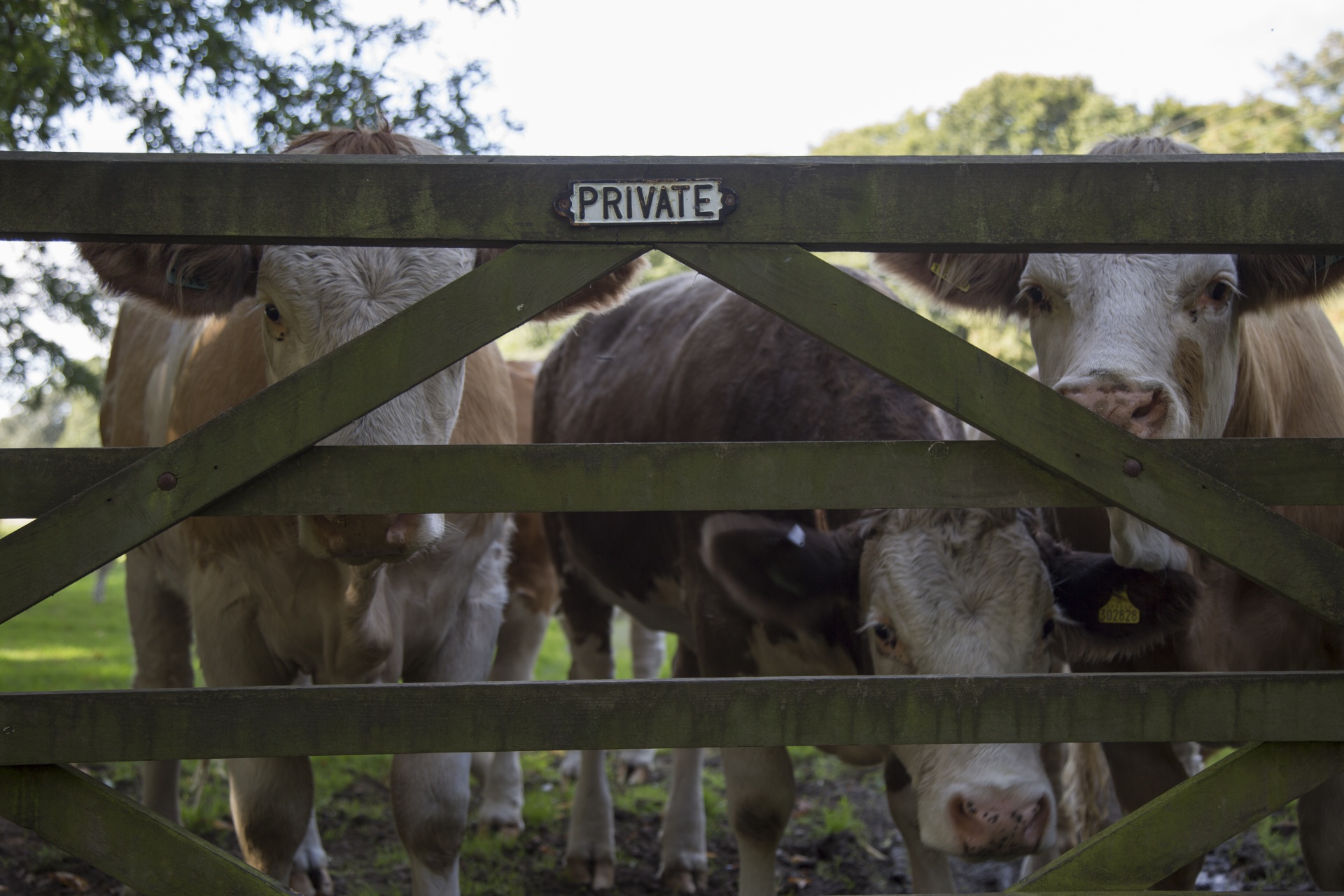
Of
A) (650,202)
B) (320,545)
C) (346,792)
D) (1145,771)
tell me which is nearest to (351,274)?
(320,545)

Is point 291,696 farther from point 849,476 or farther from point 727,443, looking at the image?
point 849,476

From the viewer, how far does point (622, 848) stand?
209 inches

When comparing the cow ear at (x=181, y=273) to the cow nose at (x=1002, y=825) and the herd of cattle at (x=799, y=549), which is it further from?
the cow nose at (x=1002, y=825)

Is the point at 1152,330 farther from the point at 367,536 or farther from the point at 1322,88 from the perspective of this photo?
the point at 1322,88

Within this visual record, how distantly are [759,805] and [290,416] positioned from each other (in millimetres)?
2525

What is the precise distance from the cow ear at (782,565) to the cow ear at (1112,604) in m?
0.59

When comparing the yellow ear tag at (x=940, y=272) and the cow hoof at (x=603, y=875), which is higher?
the yellow ear tag at (x=940, y=272)

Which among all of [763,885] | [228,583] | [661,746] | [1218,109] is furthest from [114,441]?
[1218,109]

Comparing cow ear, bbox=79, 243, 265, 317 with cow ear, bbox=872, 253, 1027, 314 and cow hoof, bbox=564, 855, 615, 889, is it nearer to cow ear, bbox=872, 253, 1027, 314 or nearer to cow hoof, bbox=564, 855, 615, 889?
cow ear, bbox=872, 253, 1027, 314

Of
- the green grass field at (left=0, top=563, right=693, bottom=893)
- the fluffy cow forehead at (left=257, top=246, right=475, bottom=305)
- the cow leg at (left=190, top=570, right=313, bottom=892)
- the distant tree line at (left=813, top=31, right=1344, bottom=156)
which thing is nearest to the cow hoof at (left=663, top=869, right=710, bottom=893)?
the green grass field at (left=0, top=563, right=693, bottom=893)

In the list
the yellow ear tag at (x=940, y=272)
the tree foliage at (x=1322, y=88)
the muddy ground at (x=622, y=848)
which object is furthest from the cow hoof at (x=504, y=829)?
the tree foliage at (x=1322, y=88)

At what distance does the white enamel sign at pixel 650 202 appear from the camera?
190cm

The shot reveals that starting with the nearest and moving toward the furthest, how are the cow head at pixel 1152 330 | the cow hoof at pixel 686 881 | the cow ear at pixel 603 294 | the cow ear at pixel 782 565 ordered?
the cow head at pixel 1152 330
the cow ear at pixel 782 565
the cow ear at pixel 603 294
the cow hoof at pixel 686 881

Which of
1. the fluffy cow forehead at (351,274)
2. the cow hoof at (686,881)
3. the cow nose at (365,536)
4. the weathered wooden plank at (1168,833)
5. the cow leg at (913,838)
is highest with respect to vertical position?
the fluffy cow forehead at (351,274)
